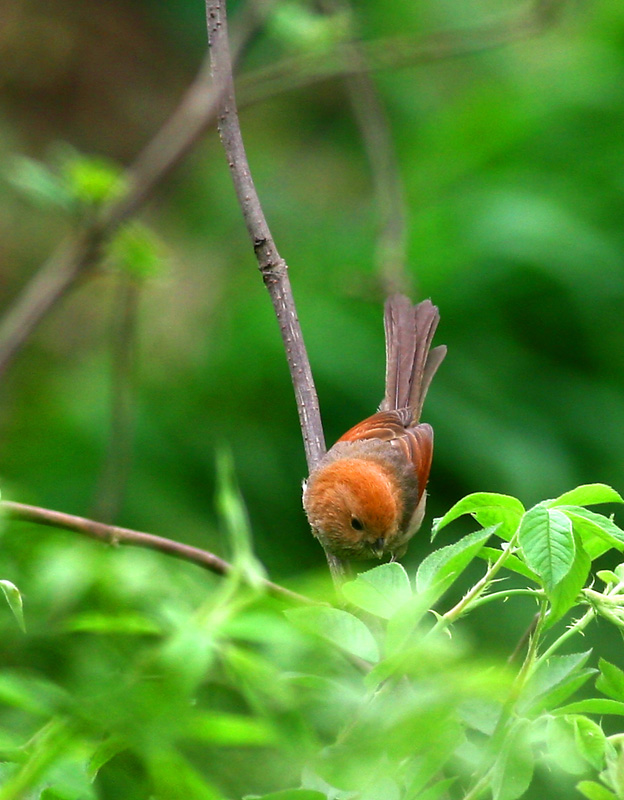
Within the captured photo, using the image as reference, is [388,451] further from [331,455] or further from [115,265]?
[115,265]

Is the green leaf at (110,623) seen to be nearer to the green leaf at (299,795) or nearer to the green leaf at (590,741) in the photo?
the green leaf at (299,795)

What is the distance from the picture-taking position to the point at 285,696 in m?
0.67

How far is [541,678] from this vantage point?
118 cm

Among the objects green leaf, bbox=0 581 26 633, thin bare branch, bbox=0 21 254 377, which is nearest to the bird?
thin bare branch, bbox=0 21 254 377

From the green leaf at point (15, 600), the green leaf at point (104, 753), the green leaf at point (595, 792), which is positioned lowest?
the green leaf at point (595, 792)

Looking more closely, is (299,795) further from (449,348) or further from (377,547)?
(449,348)

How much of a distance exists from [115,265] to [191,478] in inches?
118

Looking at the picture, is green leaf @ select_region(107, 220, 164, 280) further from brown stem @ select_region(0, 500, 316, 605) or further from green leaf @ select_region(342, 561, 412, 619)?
green leaf @ select_region(342, 561, 412, 619)

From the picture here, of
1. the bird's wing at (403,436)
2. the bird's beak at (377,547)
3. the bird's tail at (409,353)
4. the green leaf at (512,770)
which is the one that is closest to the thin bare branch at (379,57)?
the bird's tail at (409,353)

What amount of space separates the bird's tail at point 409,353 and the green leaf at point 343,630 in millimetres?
3369

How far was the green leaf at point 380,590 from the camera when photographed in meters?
1.12

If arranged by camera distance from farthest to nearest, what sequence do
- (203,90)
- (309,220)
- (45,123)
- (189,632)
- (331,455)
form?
1. (45,123)
2. (309,220)
3. (331,455)
4. (203,90)
5. (189,632)

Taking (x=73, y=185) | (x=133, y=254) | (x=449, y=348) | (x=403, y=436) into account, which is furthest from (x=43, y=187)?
(x=449, y=348)

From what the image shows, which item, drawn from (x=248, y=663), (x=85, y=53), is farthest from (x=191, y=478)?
(x=85, y=53)
